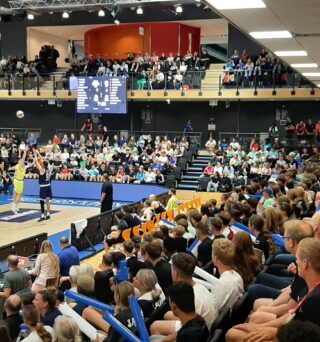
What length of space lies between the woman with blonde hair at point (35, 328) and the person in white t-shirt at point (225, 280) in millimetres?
1475

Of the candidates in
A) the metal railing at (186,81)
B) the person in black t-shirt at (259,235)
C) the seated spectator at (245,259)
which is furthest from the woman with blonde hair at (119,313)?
the metal railing at (186,81)

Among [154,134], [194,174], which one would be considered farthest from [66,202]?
[154,134]

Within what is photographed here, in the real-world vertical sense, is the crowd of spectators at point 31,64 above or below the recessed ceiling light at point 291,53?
above

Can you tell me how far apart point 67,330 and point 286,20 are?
4.71 m

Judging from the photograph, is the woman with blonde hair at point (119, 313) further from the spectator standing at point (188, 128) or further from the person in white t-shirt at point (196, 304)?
the spectator standing at point (188, 128)

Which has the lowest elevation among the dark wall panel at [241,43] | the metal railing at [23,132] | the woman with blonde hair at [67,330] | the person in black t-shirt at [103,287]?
the person in black t-shirt at [103,287]

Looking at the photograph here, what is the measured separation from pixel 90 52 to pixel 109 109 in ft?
26.4

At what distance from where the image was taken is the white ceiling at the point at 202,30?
27.2 metres

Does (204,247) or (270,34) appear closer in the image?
(204,247)

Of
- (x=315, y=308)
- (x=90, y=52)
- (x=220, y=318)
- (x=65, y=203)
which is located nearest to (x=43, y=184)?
(x=65, y=203)

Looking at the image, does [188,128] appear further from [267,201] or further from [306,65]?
[267,201]

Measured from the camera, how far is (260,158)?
19969 millimetres

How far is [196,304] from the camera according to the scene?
12.7ft

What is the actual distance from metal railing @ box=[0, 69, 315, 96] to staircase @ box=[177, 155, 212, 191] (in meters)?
3.36
